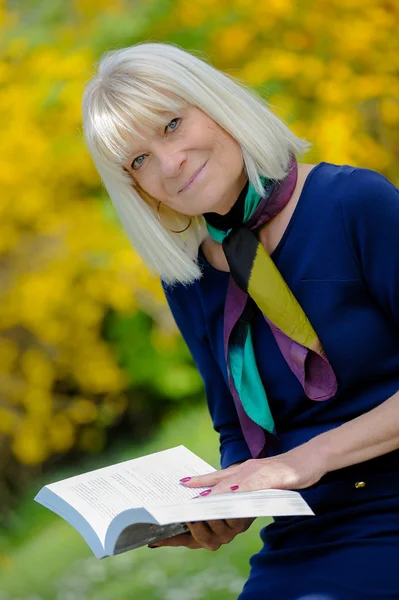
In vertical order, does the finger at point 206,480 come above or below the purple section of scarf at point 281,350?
below

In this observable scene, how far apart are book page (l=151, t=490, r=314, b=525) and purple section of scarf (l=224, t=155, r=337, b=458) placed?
0.73 ft

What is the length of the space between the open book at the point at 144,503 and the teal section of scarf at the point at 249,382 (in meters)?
0.14

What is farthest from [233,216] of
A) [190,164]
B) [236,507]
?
[236,507]

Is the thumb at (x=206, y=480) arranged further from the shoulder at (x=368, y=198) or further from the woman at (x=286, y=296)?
the shoulder at (x=368, y=198)

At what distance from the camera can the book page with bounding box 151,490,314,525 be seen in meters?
1.36

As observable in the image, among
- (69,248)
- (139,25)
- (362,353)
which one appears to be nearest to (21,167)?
(69,248)

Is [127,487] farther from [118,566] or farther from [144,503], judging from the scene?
→ [118,566]

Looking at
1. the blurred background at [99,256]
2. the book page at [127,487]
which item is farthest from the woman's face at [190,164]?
the blurred background at [99,256]

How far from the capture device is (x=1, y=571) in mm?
3648

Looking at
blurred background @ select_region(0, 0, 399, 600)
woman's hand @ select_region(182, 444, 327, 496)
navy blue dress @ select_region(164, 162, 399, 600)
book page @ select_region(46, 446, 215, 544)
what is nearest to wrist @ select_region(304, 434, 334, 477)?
woman's hand @ select_region(182, 444, 327, 496)

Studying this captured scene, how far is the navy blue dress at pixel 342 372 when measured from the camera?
5.16 ft

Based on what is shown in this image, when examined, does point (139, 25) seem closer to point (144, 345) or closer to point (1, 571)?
point (144, 345)

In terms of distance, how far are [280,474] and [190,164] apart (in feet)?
1.84

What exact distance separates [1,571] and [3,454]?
66cm
